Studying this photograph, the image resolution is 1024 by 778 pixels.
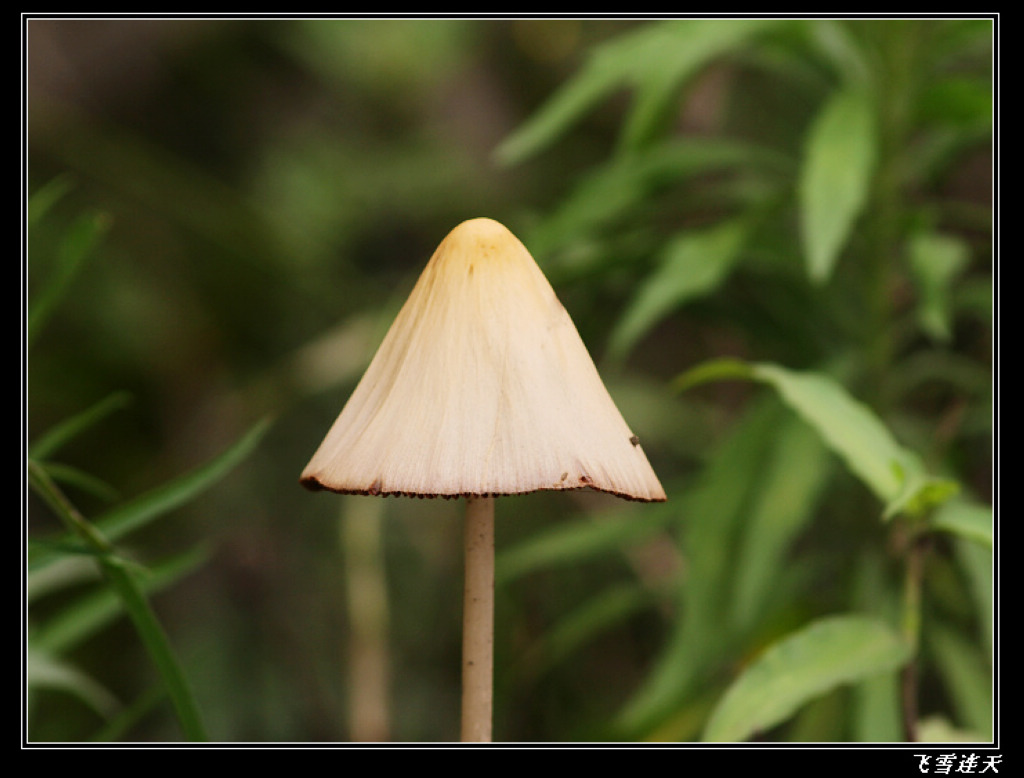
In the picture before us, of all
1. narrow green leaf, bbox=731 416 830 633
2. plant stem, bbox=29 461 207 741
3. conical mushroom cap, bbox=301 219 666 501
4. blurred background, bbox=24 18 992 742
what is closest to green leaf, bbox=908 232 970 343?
blurred background, bbox=24 18 992 742

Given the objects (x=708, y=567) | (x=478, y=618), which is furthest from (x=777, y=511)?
(x=478, y=618)

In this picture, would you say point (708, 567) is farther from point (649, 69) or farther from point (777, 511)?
point (649, 69)

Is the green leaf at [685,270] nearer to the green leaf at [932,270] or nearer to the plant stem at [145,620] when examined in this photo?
the green leaf at [932,270]

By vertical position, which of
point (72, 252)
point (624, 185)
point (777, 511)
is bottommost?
point (777, 511)

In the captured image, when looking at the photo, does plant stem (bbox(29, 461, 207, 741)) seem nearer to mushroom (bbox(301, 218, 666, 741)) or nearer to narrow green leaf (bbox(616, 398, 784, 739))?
mushroom (bbox(301, 218, 666, 741))

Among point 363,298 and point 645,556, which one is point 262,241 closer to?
point 363,298

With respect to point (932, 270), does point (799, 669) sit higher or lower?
lower

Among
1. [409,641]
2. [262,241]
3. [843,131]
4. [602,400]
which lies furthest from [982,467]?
[262,241]
